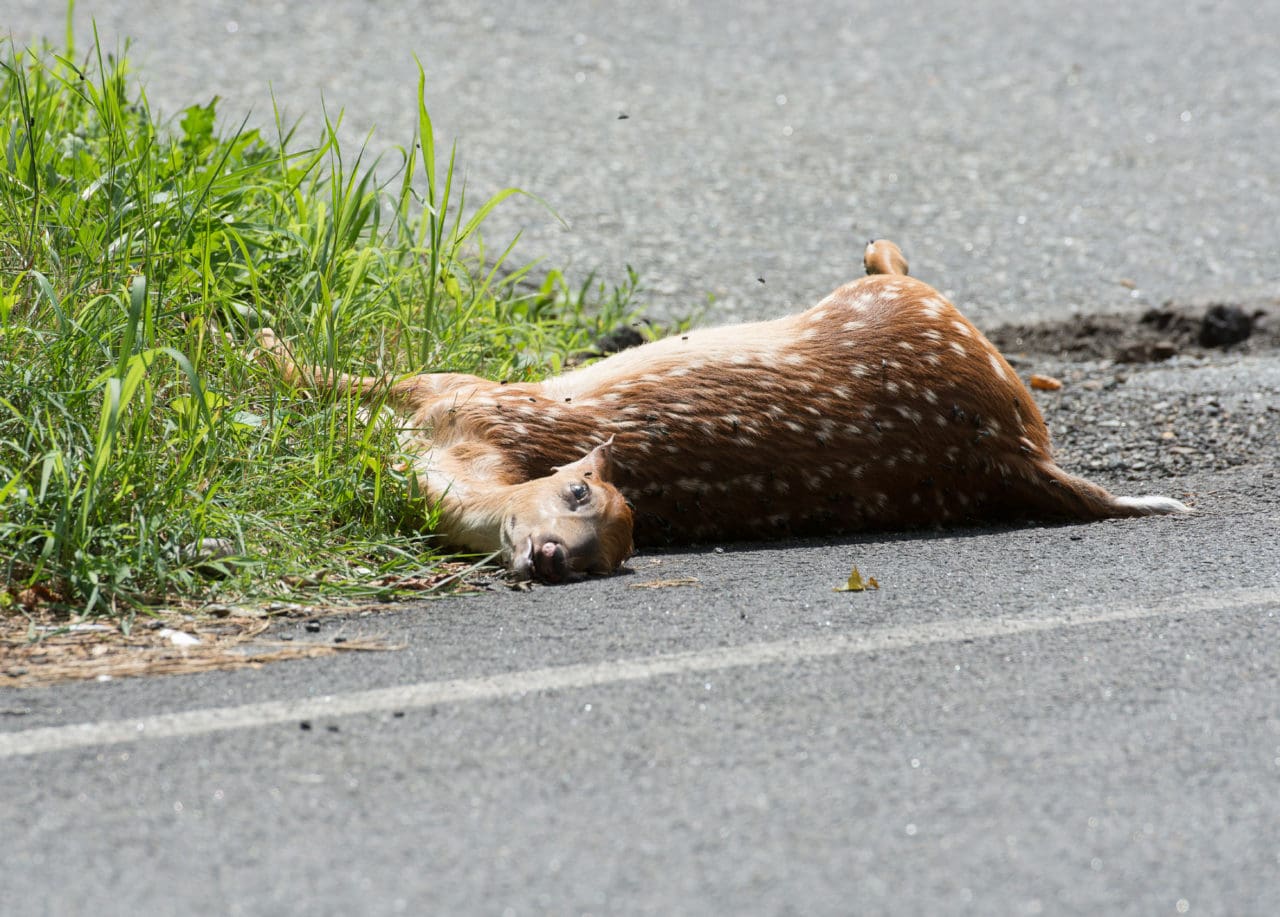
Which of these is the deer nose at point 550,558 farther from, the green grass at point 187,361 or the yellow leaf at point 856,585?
the yellow leaf at point 856,585

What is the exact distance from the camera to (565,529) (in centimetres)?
465

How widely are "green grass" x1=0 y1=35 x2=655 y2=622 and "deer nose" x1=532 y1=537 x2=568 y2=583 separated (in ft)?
1.25

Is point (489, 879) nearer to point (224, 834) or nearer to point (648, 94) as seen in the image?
point (224, 834)

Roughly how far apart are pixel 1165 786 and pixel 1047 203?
888 cm

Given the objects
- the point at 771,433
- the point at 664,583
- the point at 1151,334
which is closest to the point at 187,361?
the point at 664,583

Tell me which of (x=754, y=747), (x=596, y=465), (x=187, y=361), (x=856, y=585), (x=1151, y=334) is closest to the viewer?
(x=754, y=747)

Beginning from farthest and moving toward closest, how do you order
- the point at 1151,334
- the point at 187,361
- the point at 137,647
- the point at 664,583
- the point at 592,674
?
the point at 1151,334 < the point at 664,583 < the point at 187,361 < the point at 137,647 < the point at 592,674

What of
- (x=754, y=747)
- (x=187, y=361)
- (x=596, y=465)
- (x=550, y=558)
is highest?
(x=187, y=361)

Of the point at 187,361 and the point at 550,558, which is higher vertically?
the point at 187,361

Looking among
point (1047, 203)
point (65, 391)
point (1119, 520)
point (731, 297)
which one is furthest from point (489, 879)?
point (1047, 203)

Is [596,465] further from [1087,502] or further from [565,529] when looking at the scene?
[1087,502]

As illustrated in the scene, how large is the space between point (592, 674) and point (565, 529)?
1.00 metres

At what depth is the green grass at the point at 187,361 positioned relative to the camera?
434 cm

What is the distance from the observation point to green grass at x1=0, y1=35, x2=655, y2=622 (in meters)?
4.34
